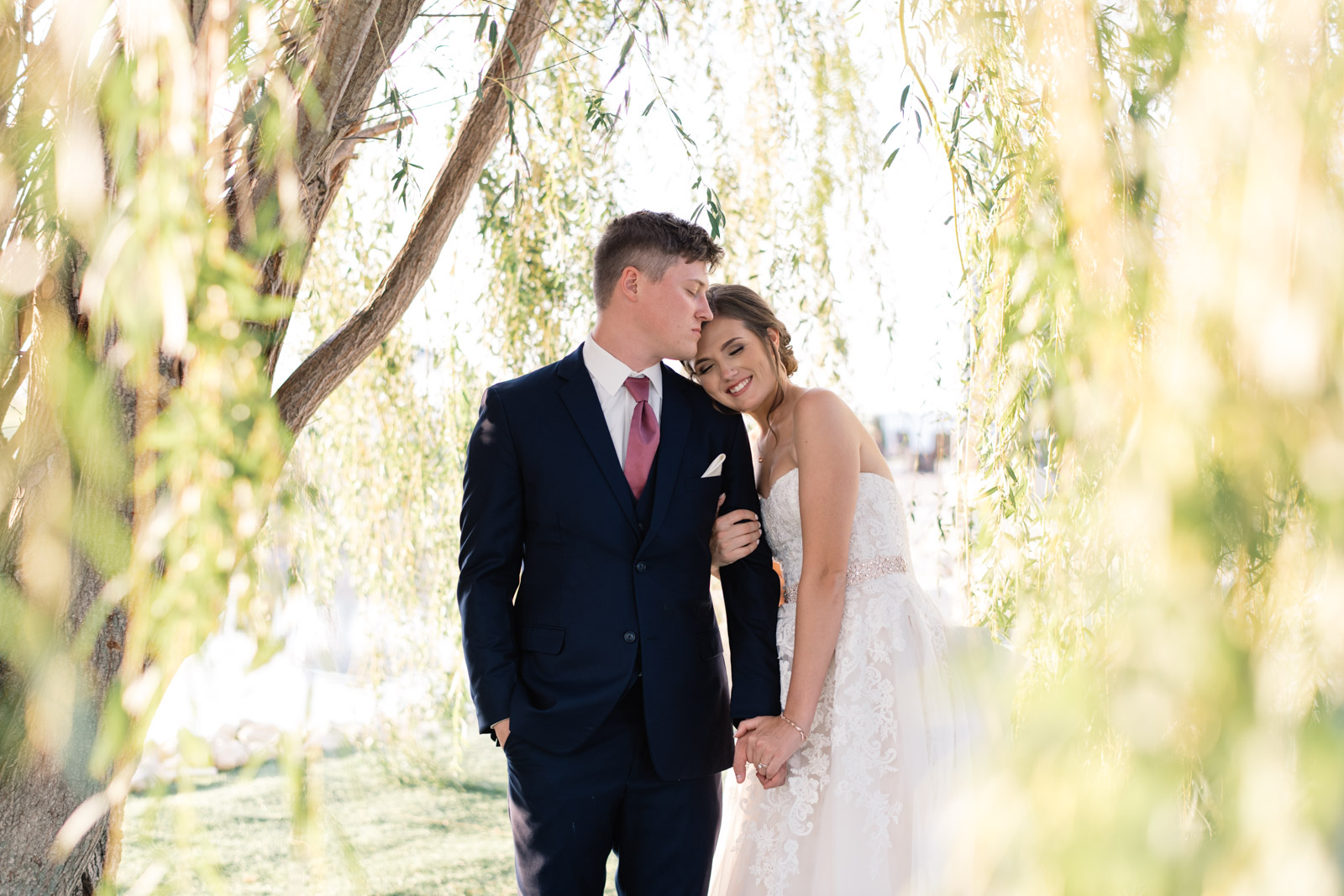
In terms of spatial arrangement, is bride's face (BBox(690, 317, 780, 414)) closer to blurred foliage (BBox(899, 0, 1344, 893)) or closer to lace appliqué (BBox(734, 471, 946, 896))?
lace appliqué (BBox(734, 471, 946, 896))

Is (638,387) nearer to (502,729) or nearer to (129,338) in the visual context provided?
(502,729)

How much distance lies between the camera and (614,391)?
1908mm

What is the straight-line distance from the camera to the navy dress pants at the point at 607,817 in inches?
68.1

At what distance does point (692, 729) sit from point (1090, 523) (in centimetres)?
114

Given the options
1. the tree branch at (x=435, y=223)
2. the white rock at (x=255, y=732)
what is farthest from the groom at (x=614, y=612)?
the white rock at (x=255, y=732)

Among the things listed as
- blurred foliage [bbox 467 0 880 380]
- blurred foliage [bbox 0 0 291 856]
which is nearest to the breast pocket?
blurred foliage [bbox 0 0 291 856]

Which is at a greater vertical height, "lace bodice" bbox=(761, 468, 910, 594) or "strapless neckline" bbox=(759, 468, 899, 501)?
"strapless neckline" bbox=(759, 468, 899, 501)

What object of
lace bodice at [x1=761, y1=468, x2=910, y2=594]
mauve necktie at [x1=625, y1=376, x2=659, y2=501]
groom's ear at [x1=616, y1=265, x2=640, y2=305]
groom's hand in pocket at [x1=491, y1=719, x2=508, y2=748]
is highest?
groom's ear at [x1=616, y1=265, x2=640, y2=305]

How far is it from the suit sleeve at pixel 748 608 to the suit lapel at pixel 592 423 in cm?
21

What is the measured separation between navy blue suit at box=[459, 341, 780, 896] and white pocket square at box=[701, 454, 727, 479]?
0.06ft

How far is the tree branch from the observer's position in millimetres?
1966

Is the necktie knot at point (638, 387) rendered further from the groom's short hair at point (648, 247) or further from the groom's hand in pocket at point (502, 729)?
the groom's hand in pocket at point (502, 729)

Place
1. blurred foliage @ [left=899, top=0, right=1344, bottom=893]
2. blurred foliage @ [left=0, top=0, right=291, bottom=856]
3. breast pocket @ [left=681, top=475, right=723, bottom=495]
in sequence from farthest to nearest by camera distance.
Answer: breast pocket @ [left=681, top=475, right=723, bottom=495]
blurred foliage @ [left=0, top=0, right=291, bottom=856]
blurred foliage @ [left=899, top=0, right=1344, bottom=893]

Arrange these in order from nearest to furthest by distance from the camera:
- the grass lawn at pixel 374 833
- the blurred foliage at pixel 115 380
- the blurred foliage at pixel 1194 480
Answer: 1. the blurred foliage at pixel 1194 480
2. the blurred foliage at pixel 115 380
3. the grass lawn at pixel 374 833
